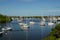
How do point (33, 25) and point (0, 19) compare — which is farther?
point (33, 25)

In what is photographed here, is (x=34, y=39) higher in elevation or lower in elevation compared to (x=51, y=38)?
lower

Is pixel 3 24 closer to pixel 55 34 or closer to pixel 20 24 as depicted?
pixel 20 24

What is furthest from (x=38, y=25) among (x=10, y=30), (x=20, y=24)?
(x=10, y=30)

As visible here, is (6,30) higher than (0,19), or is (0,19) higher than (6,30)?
(0,19)

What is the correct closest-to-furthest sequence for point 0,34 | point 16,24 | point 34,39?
1. point 34,39
2. point 0,34
3. point 16,24

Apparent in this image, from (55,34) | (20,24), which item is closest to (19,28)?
(20,24)

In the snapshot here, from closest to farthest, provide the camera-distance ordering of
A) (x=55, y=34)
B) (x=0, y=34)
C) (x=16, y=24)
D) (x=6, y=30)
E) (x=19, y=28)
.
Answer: (x=55, y=34)
(x=0, y=34)
(x=6, y=30)
(x=19, y=28)
(x=16, y=24)

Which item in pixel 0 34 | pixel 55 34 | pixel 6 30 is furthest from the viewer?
pixel 6 30

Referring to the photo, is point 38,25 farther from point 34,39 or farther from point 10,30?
point 34,39

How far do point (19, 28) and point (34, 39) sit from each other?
7.16ft

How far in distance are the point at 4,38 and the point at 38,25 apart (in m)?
2.60

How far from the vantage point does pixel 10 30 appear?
684cm

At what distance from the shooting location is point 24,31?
7086mm

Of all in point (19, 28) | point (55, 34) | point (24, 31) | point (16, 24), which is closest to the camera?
point (55, 34)
